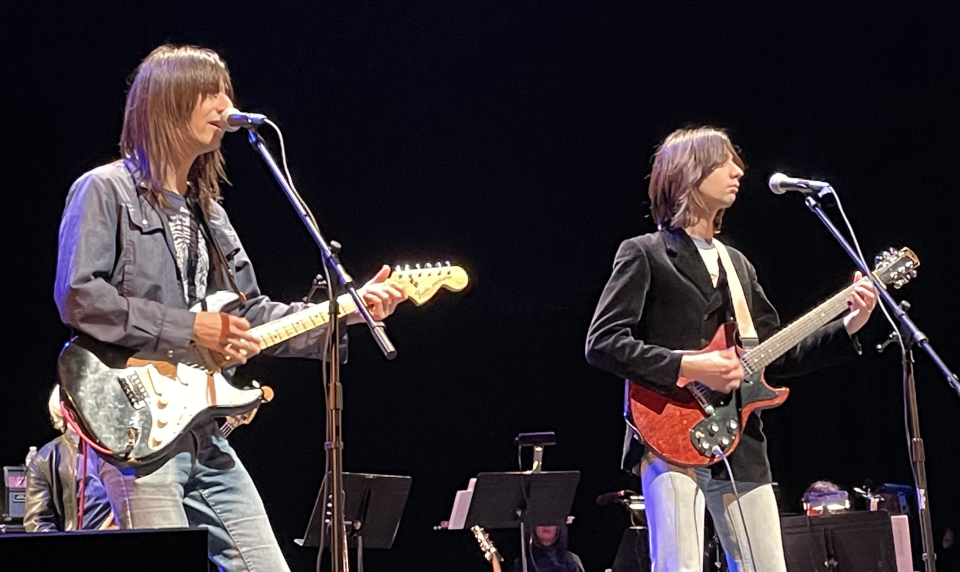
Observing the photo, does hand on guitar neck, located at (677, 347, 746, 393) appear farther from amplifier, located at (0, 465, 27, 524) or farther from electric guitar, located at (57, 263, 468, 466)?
amplifier, located at (0, 465, 27, 524)

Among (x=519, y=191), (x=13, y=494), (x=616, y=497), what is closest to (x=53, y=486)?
(x=13, y=494)

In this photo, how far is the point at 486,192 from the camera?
29.7 feet

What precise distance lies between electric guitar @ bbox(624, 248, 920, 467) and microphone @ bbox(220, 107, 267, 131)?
Result: 1780mm

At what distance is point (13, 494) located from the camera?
655cm

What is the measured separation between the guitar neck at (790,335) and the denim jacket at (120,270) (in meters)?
2.15

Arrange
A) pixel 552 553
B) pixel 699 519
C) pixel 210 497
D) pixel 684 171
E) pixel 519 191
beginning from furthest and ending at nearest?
1. pixel 519 191
2. pixel 552 553
3. pixel 684 171
4. pixel 699 519
5. pixel 210 497

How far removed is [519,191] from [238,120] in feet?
19.7

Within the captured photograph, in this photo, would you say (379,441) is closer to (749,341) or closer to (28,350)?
(28,350)

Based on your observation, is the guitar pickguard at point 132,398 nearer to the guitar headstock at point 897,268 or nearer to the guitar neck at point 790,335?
the guitar neck at point 790,335

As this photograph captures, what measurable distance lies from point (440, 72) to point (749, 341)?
196 inches

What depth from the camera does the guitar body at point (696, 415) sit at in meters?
4.02

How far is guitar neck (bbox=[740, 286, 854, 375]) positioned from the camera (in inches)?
168

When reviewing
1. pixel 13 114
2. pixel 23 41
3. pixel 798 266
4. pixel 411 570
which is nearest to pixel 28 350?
pixel 13 114

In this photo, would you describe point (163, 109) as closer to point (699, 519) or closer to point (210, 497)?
point (210, 497)
